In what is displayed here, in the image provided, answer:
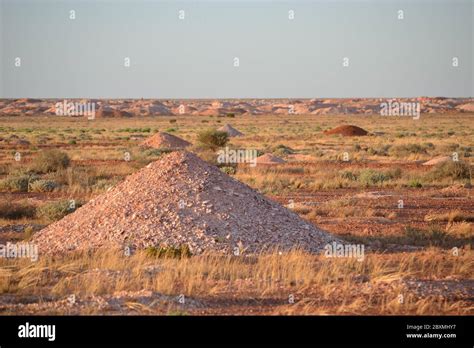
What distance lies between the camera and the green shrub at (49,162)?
2650cm

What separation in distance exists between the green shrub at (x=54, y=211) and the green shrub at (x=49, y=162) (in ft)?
36.2

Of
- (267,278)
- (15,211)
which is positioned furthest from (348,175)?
(267,278)

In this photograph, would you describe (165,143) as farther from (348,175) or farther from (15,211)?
(15,211)

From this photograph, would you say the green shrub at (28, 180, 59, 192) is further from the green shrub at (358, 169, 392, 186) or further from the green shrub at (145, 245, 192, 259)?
the green shrub at (145, 245, 192, 259)

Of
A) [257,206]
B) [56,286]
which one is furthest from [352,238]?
[56,286]

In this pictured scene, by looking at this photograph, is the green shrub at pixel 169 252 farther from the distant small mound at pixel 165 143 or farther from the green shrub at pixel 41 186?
the distant small mound at pixel 165 143

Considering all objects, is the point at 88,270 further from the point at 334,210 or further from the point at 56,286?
the point at 334,210

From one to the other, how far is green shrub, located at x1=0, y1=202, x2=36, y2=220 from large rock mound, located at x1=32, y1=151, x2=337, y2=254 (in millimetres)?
3866

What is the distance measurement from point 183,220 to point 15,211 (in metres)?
6.27

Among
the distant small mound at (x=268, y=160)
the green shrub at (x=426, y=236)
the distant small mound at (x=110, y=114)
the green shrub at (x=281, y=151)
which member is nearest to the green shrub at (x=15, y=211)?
the green shrub at (x=426, y=236)

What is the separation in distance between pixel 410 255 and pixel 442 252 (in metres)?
0.86

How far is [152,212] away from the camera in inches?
449
